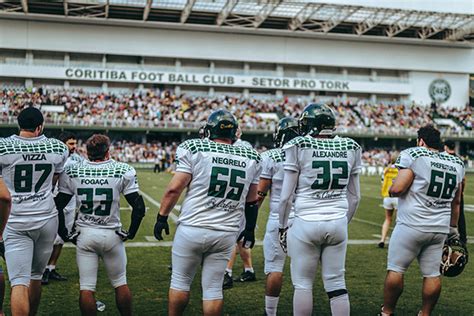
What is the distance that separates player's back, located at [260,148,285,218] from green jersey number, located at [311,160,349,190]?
4.61ft

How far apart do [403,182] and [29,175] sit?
10.7ft

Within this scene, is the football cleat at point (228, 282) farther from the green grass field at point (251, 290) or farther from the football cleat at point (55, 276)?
the football cleat at point (55, 276)

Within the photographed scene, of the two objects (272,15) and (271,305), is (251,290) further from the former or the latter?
(272,15)

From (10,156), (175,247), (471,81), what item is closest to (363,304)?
(175,247)

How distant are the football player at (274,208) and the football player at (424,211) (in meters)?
1.05

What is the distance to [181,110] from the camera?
4991 cm

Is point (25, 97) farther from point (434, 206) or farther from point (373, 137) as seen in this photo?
point (434, 206)

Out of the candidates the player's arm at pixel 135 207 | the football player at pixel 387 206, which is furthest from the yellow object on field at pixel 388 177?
the player's arm at pixel 135 207

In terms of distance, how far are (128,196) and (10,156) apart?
3.37 ft

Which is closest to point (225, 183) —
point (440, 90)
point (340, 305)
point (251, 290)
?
point (340, 305)

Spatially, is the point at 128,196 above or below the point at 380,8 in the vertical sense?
below

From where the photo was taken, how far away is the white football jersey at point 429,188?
5.26 metres

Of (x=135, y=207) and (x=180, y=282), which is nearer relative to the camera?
(x=180, y=282)

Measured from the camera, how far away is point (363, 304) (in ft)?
21.0
